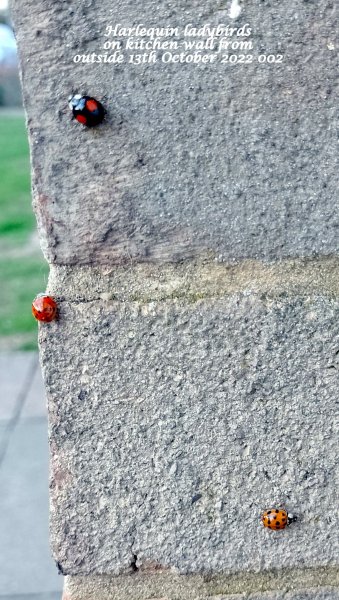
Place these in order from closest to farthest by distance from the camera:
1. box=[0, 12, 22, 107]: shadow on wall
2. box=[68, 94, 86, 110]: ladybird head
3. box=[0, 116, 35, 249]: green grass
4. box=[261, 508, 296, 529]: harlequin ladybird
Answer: box=[68, 94, 86, 110]: ladybird head
box=[261, 508, 296, 529]: harlequin ladybird
box=[0, 116, 35, 249]: green grass
box=[0, 12, 22, 107]: shadow on wall

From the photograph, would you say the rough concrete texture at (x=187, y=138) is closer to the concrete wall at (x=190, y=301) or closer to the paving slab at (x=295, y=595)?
the concrete wall at (x=190, y=301)

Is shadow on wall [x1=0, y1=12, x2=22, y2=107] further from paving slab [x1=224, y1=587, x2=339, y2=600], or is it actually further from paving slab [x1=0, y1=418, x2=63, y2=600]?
paving slab [x1=224, y1=587, x2=339, y2=600]

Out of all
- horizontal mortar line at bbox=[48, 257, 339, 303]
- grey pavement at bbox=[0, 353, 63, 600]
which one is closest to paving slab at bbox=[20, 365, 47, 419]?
grey pavement at bbox=[0, 353, 63, 600]

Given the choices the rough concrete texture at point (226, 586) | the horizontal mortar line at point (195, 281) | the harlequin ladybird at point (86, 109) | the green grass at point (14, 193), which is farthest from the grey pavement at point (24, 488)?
the green grass at point (14, 193)

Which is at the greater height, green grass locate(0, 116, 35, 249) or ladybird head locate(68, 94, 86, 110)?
green grass locate(0, 116, 35, 249)

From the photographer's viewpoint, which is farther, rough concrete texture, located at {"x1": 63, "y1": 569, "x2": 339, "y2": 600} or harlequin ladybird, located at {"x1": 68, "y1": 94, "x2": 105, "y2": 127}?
rough concrete texture, located at {"x1": 63, "y1": 569, "x2": 339, "y2": 600}

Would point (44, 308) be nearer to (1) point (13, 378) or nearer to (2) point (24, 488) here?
(2) point (24, 488)
